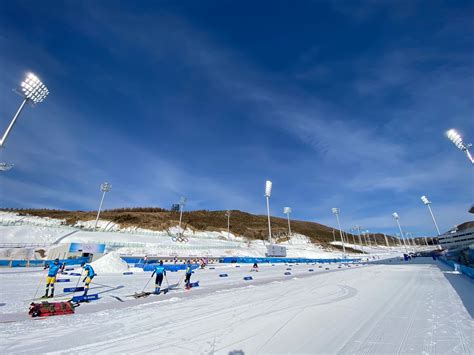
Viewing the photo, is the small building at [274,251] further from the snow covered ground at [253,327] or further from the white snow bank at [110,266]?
the snow covered ground at [253,327]

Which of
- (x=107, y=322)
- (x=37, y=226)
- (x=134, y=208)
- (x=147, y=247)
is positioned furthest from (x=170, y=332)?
(x=134, y=208)

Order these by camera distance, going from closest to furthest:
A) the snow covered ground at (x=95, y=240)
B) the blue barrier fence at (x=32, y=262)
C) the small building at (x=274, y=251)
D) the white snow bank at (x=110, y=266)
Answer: the white snow bank at (x=110, y=266) → the blue barrier fence at (x=32, y=262) → the snow covered ground at (x=95, y=240) → the small building at (x=274, y=251)

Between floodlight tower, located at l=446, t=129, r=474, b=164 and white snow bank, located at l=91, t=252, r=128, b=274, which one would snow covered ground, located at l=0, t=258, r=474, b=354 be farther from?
floodlight tower, located at l=446, t=129, r=474, b=164

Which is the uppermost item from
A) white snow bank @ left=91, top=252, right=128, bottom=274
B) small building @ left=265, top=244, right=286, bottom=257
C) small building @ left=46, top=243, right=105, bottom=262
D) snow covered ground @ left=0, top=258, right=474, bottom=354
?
small building @ left=265, top=244, right=286, bottom=257

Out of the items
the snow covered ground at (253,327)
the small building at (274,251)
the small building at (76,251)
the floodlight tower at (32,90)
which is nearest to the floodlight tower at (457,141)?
the snow covered ground at (253,327)

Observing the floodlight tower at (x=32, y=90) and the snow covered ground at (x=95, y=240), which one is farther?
the snow covered ground at (x=95, y=240)

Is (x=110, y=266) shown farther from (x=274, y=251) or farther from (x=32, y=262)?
(x=274, y=251)

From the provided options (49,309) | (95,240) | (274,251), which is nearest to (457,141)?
(274,251)

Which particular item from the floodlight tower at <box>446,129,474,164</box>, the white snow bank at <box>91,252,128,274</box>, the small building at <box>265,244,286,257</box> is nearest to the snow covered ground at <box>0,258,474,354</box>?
the white snow bank at <box>91,252,128,274</box>

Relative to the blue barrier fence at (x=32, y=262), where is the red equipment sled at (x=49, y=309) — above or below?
below

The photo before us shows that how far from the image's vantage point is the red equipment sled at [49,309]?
26.2 feet

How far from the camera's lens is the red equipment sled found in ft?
26.2

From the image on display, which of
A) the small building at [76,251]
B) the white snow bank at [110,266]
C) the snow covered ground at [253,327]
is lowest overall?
the snow covered ground at [253,327]

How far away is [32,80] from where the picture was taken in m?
34.9
